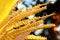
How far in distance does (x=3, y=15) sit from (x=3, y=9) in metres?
0.02

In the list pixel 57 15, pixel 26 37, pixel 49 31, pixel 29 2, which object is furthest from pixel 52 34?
pixel 26 37

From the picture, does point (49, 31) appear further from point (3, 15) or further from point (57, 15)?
point (3, 15)

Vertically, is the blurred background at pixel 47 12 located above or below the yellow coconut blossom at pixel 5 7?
above

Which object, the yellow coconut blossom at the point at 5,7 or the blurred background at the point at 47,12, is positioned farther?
the blurred background at the point at 47,12

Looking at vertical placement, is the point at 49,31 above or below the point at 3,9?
above

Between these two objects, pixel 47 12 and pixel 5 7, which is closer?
pixel 5 7

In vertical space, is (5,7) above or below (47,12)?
below

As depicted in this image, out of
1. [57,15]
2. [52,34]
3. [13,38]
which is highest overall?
[57,15]

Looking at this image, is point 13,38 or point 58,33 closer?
point 13,38

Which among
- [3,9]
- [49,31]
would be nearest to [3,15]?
[3,9]

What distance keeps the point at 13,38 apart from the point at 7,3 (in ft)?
0.29

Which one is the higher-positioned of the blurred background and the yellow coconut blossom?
the blurred background

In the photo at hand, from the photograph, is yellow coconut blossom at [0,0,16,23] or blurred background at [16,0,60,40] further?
blurred background at [16,0,60,40]

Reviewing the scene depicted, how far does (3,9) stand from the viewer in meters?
0.42
